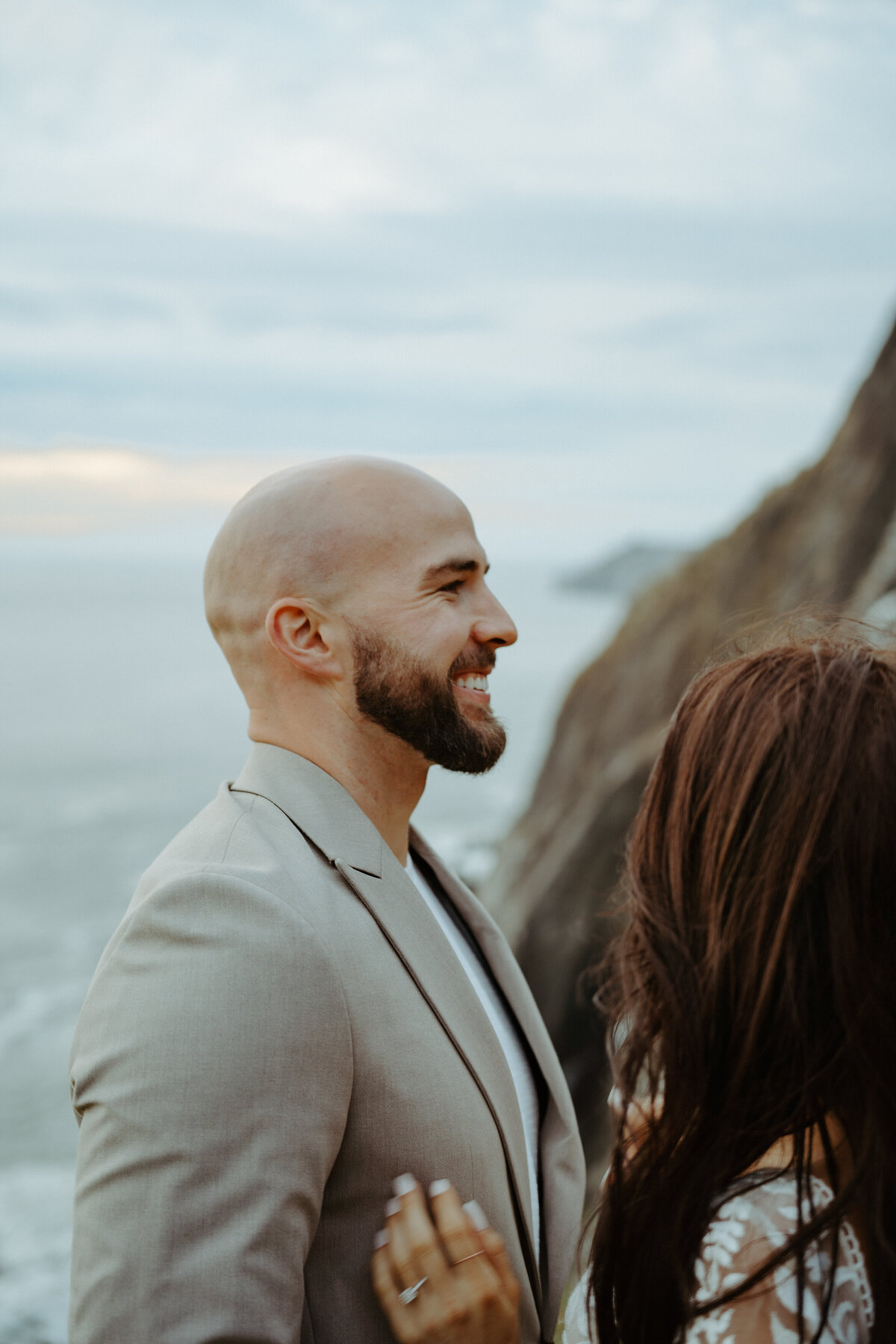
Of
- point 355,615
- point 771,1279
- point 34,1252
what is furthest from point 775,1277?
point 34,1252

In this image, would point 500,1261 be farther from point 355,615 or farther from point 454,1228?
point 355,615

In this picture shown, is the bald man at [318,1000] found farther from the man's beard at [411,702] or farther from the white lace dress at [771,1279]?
the white lace dress at [771,1279]

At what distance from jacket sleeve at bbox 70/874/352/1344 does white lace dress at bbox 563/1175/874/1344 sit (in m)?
0.76

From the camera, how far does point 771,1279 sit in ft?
5.57

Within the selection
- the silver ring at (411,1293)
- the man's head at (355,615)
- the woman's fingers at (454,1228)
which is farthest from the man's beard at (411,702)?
the silver ring at (411,1293)

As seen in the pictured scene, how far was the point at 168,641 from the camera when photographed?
102 metres

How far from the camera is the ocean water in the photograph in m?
14.7

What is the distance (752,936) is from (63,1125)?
18.0m

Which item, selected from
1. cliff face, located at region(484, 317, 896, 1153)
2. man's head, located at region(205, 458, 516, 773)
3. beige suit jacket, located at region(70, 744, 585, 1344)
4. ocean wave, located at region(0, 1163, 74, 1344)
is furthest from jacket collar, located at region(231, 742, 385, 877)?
ocean wave, located at region(0, 1163, 74, 1344)

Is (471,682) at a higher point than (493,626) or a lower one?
lower

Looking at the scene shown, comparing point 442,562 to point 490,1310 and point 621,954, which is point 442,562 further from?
point 490,1310

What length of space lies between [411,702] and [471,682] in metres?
0.22

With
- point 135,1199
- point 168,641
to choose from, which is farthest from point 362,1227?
point 168,641

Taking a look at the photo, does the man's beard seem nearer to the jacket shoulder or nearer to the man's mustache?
the man's mustache
